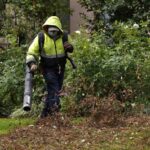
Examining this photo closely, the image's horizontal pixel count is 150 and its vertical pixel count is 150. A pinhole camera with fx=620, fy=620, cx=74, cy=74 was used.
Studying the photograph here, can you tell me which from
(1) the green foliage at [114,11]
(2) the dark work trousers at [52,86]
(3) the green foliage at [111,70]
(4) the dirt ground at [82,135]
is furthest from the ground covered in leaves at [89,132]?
(1) the green foliage at [114,11]

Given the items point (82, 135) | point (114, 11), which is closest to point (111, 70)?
point (82, 135)

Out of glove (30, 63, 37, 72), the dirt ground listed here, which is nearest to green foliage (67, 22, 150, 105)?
glove (30, 63, 37, 72)

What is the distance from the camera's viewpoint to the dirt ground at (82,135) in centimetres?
843

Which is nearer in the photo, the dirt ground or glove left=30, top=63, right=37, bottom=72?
Answer: the dirt ground

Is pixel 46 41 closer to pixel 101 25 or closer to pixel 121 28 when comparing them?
pixel 121 28

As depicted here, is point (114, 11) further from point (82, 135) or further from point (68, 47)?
point (82, 135)

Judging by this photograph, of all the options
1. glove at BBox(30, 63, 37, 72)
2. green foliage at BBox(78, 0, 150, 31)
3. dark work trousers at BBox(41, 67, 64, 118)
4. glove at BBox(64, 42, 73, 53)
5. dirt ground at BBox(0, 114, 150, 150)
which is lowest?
dirt ground at BBox(0, 114, 150, 150)

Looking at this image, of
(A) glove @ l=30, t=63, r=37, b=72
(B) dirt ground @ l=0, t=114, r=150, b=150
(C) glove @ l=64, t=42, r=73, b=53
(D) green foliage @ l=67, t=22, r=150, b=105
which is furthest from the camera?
(D) green foliage @ l=67, t=22, r=150, b=105

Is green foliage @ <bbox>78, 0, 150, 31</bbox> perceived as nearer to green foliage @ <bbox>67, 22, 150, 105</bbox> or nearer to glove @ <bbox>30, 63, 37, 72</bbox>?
green foliage @ <bbox>67, 22, 150, 105</bbox>

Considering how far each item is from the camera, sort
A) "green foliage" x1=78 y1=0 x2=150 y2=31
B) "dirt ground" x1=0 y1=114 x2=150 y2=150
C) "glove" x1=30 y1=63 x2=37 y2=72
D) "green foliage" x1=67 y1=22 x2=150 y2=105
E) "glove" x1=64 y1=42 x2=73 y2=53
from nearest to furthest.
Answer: "dirt ground" x1=0 y1=114 x2=150 y2=150, "glove" x1=30 y1=63 x2=37 y2=72, "glove" x1=64 y1=42 x2=73 y2=53, "green foliage" x1=67 y1=22 x2=150 y2=105, "green foliage" x1=78 y1=0 x2=150 y2=31

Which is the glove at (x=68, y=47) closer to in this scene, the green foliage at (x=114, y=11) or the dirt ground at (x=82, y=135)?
the dirt ground at (x=82, y=135)

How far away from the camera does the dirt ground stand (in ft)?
27.7

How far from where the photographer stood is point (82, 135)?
9.09 meters

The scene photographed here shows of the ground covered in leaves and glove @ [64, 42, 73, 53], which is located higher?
glove @ [64, 42, 73, 53]
